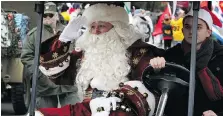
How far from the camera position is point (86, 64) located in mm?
4441

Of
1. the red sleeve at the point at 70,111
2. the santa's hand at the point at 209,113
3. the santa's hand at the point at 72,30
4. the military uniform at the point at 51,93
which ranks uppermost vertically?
the santa's hand at the point at 72,30

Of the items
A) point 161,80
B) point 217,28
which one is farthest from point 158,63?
point 217,28

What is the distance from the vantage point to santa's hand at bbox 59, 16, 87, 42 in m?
4.50

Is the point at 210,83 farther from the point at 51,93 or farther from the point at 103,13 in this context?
the point at 51,93

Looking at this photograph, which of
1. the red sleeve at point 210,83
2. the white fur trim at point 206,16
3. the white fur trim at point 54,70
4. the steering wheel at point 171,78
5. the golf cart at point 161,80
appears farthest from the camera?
the white fur trim at point 54,70

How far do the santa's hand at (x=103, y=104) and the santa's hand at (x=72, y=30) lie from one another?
0.86 meters

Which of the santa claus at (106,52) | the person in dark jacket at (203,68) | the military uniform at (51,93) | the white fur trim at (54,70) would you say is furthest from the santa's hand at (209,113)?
the military uniform at (51,93)

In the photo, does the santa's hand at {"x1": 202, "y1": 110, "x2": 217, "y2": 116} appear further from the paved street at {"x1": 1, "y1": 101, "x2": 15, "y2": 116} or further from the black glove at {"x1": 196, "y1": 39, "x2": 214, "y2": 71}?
the paved street at {"x1": 1, "y1": 101, "x2": 15, "y2": 116}

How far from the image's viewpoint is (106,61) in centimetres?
441

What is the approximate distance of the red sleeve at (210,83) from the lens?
3.83 m

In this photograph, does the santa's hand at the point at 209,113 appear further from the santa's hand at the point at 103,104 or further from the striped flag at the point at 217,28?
the striped flag at the point at 217,28

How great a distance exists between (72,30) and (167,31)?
5.84 m

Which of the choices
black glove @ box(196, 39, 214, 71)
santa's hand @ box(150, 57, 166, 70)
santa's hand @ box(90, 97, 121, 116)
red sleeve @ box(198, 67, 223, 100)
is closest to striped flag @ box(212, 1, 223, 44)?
black glove @ box(196, 39, 214, 71)

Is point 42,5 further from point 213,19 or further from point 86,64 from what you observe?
point 213,19
